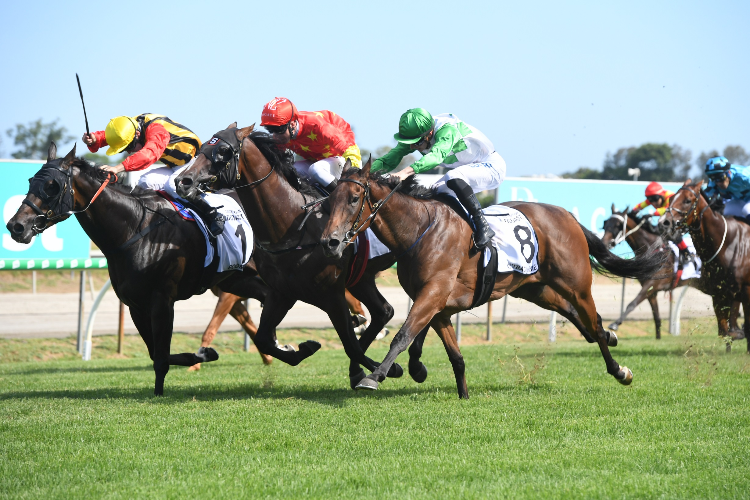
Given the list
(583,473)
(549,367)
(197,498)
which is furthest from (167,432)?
(549,367)

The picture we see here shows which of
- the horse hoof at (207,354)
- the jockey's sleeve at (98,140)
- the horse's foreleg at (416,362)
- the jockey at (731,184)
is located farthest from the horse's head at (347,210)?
the jockey at (731,184)

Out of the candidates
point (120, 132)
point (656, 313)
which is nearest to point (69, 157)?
point (120, 132)

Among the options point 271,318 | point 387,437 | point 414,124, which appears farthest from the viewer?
point 271,318

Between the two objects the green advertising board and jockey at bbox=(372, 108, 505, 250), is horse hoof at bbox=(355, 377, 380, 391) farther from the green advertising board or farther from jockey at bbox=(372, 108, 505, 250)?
the green advertising board

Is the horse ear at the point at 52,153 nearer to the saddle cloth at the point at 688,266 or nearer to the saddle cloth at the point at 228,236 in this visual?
the saddle cloth at the point at 228,236

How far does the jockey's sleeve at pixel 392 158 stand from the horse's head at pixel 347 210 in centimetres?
88

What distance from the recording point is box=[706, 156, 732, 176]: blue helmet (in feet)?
29.4

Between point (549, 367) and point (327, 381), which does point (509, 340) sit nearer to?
point (549, 367)

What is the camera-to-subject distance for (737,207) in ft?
30.3

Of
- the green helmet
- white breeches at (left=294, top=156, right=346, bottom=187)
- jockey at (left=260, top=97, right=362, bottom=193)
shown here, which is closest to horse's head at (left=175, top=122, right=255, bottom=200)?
jockey at (left=260, top=97, right=362, bottom=193)

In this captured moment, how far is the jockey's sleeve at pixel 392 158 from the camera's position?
6227mm

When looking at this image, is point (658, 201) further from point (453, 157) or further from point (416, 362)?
point (416, 362)

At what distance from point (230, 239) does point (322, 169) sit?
3.28ft

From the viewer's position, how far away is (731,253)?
8.40 meters
